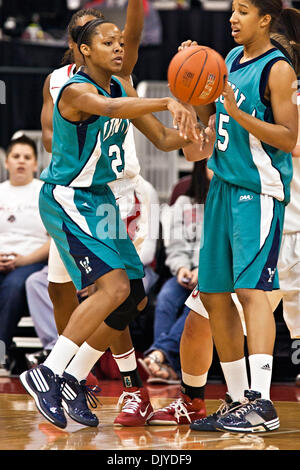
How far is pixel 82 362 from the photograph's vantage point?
3.56 metres

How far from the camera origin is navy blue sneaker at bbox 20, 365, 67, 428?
10.8 feet

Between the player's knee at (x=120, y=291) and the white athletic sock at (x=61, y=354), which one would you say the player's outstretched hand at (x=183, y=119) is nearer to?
the player's knee at (x=120, y=291)

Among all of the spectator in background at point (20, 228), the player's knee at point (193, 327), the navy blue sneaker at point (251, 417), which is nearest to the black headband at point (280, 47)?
the player's knee at point (193, 327)

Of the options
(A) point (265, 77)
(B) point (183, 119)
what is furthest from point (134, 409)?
(A) point (265, 77)

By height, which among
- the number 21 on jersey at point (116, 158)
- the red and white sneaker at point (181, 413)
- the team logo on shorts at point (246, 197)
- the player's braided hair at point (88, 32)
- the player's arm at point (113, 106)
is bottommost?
the red and white sneaker at point (181, 413)

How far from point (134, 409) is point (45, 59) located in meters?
5.38

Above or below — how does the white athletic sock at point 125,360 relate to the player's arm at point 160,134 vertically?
below

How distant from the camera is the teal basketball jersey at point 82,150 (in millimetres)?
3535

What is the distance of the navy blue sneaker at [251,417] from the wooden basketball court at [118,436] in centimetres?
3

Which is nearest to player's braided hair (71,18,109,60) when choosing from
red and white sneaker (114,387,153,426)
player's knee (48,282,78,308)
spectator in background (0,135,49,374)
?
player's knee (48,282,78,308)

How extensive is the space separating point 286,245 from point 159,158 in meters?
3.61

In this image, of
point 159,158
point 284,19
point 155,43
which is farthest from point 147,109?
point 155,43

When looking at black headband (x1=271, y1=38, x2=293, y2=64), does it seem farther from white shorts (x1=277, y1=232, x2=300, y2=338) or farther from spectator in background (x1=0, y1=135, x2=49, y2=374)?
spectator in background (x1=0, y1=135, x2=49, y2=374)

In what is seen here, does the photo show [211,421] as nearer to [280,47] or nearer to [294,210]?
[294,210]
